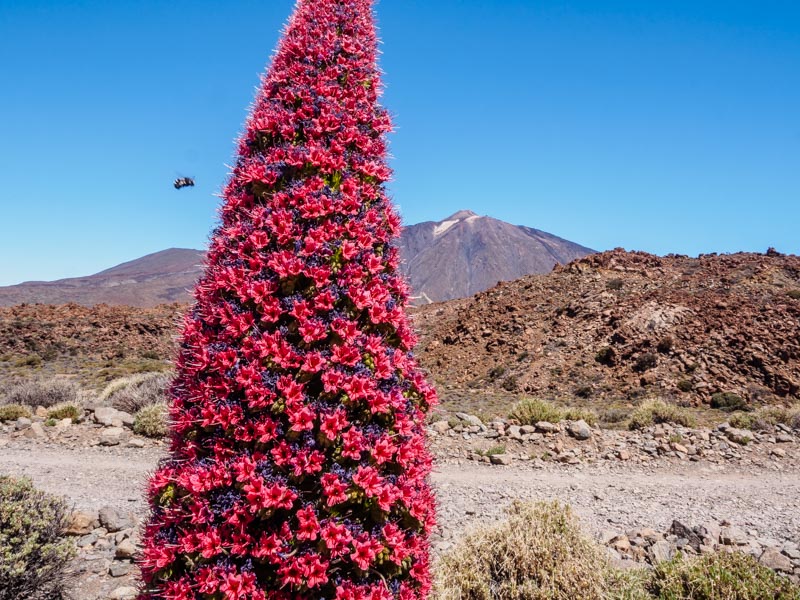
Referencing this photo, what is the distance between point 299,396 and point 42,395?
47.4ft

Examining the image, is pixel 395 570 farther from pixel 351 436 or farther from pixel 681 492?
pixel 681 492

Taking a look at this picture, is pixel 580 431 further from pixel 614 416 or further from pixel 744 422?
pixel 744 422

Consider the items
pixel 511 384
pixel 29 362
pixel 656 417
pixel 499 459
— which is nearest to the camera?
pixel 499 459

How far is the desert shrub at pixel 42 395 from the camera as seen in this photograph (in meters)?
13.7

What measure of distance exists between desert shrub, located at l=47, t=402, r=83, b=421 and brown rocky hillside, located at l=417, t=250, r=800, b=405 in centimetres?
1396

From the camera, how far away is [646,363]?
20.0 meters

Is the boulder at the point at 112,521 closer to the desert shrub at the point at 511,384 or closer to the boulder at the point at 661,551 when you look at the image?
the boulder at the point at 661,551

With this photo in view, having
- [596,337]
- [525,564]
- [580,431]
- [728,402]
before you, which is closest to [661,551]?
[525,564]

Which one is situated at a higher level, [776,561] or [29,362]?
[29,362]

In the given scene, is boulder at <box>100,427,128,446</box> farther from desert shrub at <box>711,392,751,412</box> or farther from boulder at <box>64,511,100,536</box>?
desert shrub at <box>711,392,751,412</box>

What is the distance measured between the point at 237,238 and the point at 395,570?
1779 mm

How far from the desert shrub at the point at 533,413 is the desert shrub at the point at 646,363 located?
28.8 feet

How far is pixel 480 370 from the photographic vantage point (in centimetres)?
2364

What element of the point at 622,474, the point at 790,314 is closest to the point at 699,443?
the point at 622,474
